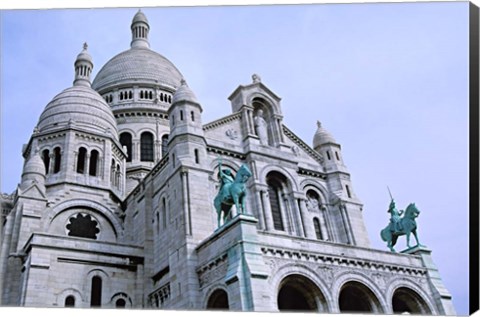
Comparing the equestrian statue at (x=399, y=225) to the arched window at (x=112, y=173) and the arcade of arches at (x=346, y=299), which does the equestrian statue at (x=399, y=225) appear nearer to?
the arcade of arches at (x=346, y=299)

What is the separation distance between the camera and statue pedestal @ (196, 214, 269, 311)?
18.6 metres

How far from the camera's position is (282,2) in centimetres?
1828

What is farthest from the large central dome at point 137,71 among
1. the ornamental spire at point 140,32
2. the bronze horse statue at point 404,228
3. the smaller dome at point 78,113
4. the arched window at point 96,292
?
the bronze horse statue at point 404,228

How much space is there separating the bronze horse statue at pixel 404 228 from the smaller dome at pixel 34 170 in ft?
63.1

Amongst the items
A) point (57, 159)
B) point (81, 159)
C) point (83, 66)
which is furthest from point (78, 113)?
point (83, 66)

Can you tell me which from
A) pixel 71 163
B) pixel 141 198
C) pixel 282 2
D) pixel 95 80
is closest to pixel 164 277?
pixel 141 198

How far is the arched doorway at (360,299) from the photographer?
72.3ft

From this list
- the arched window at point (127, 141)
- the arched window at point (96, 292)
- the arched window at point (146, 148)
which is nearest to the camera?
the arched window at point (96, 292)

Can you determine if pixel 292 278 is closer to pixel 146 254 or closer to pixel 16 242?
pixel 146 254

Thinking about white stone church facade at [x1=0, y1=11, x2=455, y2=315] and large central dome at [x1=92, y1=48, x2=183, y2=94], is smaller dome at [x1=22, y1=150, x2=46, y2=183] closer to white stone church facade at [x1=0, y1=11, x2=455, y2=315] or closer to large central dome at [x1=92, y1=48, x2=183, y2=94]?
white stone church facade at [x1=0, y1=11, x2=455, y2=315]

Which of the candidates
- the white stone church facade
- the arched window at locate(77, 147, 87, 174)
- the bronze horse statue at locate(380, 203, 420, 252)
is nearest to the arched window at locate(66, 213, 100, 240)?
the white stone church facade

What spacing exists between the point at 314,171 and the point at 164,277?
1140 cm

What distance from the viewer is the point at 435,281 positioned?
79.7 feet

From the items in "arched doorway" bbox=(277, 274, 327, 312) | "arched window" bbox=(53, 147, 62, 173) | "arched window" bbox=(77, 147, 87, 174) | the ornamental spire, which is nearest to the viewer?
"arched doorway" bbox=(277, 274, 327, 312)
